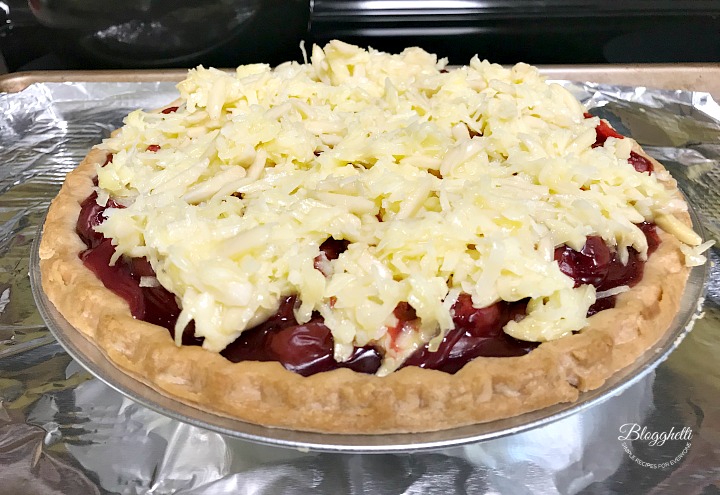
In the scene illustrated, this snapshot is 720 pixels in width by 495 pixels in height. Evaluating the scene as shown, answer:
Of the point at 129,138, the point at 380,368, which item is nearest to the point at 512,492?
the point at 380,368

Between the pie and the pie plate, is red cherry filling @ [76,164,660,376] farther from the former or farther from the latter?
the pie plate

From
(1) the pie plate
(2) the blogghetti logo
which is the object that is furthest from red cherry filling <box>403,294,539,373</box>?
(2) the blogghetti logo

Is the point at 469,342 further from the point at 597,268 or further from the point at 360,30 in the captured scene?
the point at 360,30

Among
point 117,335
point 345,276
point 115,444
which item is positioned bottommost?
point 115,444

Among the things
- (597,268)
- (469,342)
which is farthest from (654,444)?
(469,342)

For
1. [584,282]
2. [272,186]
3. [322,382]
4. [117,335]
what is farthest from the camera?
[272,186]

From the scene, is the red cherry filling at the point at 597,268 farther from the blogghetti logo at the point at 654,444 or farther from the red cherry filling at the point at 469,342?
the blogghetti logo at the point at 654,444

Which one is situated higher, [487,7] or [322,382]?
[487,7]

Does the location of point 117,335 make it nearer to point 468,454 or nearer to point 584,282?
point 468,454
